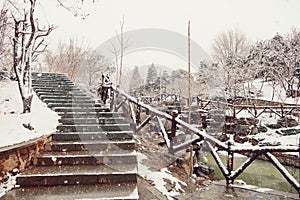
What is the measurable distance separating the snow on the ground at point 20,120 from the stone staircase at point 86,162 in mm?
189

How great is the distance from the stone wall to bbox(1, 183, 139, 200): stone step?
28cm

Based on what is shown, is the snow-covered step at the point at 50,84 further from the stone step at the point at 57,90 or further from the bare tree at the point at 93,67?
the bare tree at the point at 93,67

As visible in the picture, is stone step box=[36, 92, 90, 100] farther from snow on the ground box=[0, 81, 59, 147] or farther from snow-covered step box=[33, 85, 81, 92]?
snow-covered step box=[33, 85, 81, 92]

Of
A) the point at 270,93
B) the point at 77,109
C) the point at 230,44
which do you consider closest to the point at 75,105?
the point at 77,109

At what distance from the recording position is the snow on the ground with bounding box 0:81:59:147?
329cm

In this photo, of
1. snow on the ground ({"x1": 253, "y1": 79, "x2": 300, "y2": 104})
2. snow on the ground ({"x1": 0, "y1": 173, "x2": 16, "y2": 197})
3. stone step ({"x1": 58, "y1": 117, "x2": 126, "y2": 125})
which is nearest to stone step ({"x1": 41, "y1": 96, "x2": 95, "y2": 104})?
stone step ({"x1": 58, "y1": 117, "x2": 126, "y2": 125})

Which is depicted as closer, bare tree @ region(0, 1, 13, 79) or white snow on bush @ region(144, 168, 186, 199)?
white snow on bush @ region(144, 168, 186, 199)

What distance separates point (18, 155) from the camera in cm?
303

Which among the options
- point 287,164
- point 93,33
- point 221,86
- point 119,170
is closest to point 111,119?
point 119,170

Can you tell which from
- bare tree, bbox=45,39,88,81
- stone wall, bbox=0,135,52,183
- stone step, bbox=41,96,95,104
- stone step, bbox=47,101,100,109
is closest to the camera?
stone wall, bbox=0,135,52,183

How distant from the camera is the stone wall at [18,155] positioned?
Result: 2854mm

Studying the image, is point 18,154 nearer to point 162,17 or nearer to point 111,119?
point 111,119

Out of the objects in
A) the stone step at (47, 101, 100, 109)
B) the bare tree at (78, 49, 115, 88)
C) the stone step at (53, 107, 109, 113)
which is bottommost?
Answer: the stone step at (53, 107, 109, 113)

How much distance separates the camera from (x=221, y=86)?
63.6 feet
